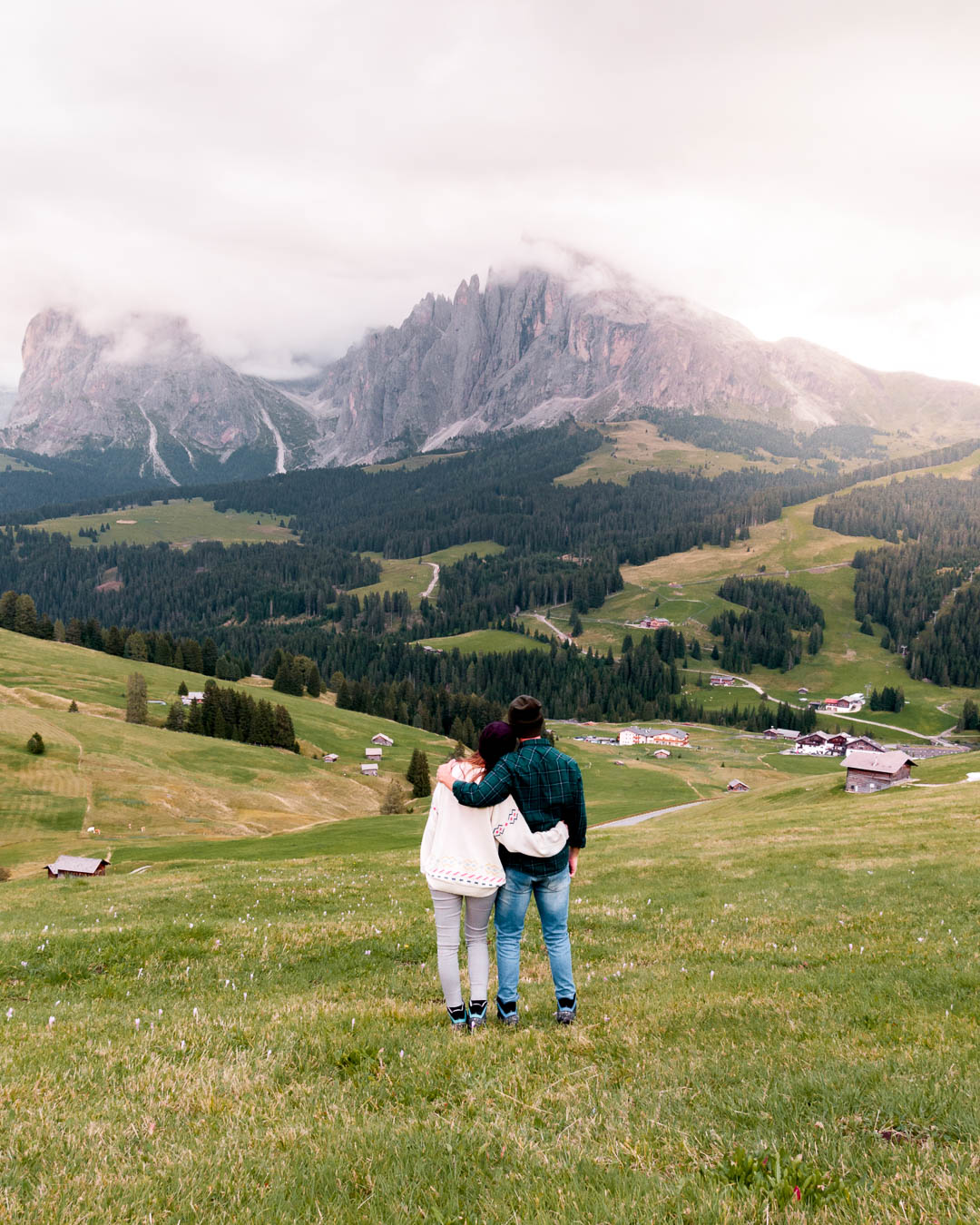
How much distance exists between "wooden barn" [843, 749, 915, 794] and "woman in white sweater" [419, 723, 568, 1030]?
7158cm

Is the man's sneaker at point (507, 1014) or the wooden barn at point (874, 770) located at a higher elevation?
the man's sneaker at point (507, 1014)

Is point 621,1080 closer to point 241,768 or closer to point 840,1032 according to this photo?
point 840,1032

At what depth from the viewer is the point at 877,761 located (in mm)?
72875

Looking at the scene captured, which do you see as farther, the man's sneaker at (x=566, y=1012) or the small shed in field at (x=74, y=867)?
the small shed in field at (x=74, y=867)

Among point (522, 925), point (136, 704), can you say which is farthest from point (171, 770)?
point (522, 925)

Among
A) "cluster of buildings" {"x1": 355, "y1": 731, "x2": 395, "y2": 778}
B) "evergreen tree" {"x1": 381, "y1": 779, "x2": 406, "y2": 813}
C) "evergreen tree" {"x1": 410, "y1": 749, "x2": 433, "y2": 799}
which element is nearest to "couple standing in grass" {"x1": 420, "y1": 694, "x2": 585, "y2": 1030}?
"evergreen tree" {"x1": 381, "y1": 779, "x2": 406, "y2": 813}

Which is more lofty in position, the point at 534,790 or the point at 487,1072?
the point at 534,790

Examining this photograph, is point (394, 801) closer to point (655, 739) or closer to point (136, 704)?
point (136, 704)

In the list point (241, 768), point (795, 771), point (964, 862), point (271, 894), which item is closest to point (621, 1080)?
point (271, 894)

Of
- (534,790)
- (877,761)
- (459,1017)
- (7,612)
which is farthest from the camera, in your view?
(7,612)

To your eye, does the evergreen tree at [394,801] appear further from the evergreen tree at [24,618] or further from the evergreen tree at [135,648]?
the evergreen tree at [24,618]

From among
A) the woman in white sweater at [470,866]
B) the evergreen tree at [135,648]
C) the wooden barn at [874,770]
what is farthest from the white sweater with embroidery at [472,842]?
the evergreen tree at [135,648]

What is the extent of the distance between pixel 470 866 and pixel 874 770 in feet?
248

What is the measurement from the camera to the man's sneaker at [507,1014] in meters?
9.96
